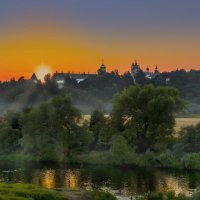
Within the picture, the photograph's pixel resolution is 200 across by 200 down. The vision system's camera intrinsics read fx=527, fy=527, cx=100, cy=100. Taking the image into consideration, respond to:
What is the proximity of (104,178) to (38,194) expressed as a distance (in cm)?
2649

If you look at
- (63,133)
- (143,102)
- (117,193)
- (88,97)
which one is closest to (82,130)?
(63,133)

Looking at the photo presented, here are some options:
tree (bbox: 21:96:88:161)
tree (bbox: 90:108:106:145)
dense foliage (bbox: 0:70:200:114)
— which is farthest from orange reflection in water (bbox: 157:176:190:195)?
dense foliage (bbox: 0:70:200:114)

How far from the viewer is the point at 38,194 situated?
48.3 m

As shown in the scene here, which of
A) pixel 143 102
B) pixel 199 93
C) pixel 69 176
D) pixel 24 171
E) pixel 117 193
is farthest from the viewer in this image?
pixel 199 93

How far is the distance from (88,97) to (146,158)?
91.1 metres

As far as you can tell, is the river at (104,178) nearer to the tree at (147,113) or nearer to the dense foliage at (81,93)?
the tree at (147,113)

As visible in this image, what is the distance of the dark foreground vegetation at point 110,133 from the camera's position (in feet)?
314

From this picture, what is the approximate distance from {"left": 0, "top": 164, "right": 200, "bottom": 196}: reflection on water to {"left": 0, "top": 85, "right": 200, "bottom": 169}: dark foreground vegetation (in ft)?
28.9

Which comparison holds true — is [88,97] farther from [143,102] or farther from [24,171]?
[24,171]

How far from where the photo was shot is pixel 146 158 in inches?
3597

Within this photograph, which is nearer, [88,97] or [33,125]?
[33,125]

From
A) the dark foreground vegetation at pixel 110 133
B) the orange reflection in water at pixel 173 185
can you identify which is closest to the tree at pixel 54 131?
the dark foreground vegetation at pixel 110 133

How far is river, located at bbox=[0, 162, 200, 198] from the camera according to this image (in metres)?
65.8

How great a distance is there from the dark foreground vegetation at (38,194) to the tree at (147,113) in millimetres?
45623
